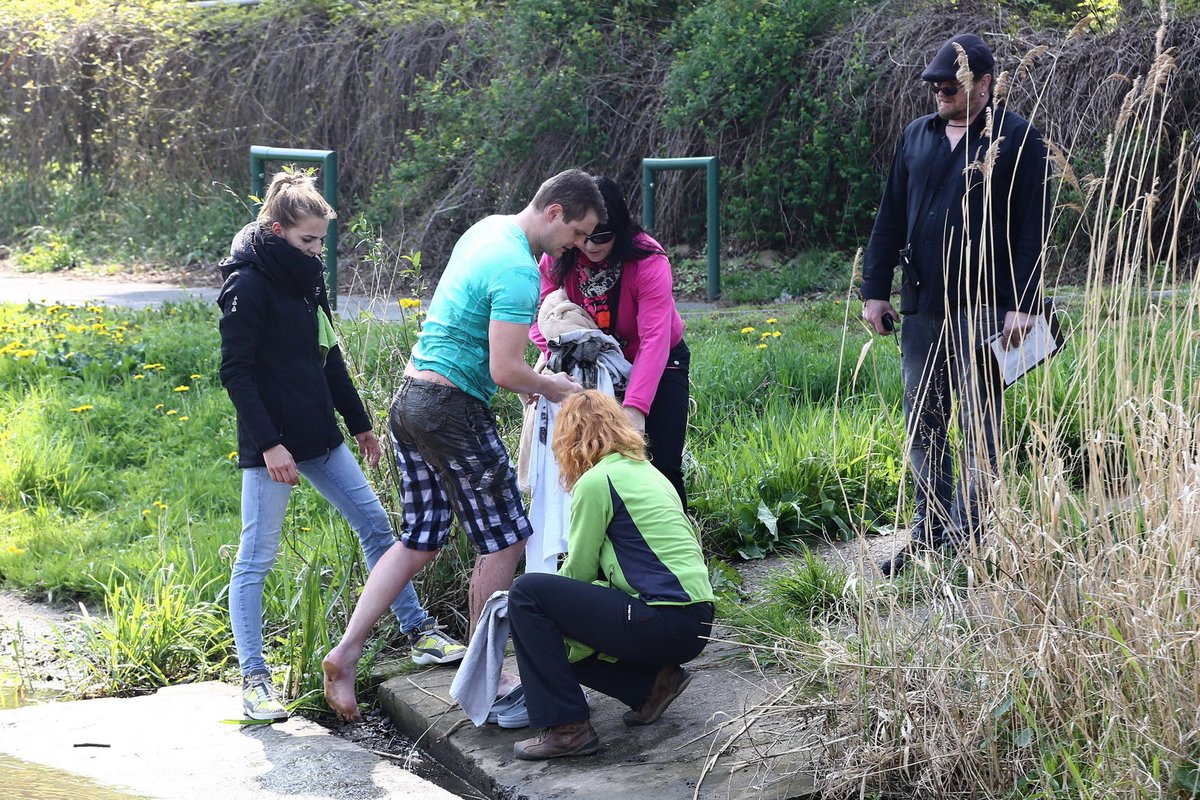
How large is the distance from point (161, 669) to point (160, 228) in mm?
10828

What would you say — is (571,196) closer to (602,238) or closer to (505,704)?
(602,238)

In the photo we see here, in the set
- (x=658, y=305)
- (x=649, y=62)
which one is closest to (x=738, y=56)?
(x=649, y=62)

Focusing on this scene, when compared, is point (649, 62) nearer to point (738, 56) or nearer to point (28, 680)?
point (738, 56)

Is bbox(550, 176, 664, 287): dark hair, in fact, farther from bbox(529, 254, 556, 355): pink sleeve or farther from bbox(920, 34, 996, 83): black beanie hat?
bbox(920, 34, 996, 83): black beanie hat

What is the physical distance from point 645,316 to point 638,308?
51mm

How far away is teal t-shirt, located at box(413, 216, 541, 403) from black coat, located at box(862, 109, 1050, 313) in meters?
1.35

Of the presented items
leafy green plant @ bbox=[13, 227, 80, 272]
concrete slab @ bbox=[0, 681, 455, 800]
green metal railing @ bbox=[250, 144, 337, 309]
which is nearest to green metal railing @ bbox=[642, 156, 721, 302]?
green metal railing @ bbox=[250, 144, 337, 309]

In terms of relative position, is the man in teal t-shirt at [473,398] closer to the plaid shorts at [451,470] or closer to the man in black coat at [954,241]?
the plaid shorts at [451,470]

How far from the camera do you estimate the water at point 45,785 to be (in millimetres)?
3561

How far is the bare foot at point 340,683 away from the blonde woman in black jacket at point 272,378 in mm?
174

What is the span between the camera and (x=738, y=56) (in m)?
10.8

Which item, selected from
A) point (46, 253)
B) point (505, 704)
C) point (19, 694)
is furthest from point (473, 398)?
point (46, 253)

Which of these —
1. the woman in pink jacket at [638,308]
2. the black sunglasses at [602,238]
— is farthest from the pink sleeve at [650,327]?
the black sunglasses at [602,238]

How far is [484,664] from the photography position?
3855 mm
